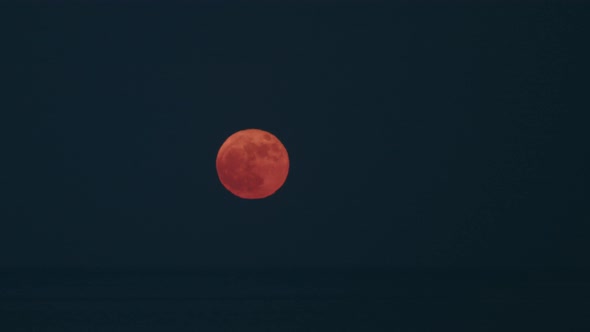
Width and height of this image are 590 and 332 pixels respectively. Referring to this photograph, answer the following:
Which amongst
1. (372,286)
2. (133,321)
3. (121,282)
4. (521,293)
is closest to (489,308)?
(521,293)

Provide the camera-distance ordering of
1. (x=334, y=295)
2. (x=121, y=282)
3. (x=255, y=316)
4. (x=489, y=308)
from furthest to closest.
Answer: (x=121, y=282) < (x=334, y=295) < (x=489, y=308) < (x=255, y=316)

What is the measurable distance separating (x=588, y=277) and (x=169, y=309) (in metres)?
5.98

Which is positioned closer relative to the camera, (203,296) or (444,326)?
(444,326)

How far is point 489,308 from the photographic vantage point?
6383 mm

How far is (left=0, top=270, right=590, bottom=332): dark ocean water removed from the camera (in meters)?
5.68

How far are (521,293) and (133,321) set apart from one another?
4766 millimetres

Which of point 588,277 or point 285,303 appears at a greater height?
point 588,277

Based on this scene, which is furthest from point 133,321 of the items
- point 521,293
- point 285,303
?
point 521,293

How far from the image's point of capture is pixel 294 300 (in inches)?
257

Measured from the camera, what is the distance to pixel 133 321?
566 centimetres

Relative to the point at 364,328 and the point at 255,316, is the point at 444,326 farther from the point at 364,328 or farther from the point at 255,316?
the point at 255,316

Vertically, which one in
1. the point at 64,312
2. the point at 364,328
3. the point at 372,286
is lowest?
the point at 364,328

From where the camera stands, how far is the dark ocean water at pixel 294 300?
568 cm

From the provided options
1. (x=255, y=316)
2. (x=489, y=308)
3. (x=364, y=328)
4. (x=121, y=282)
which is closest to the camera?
(x=364, y=328)
